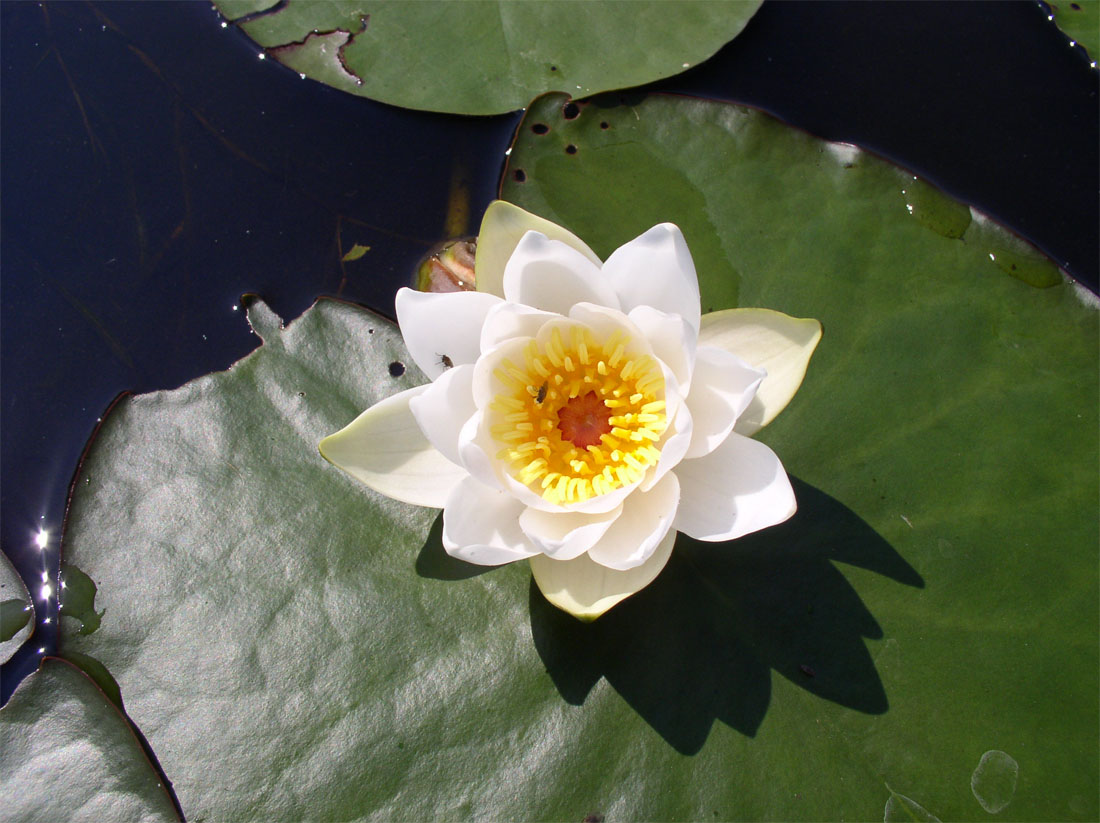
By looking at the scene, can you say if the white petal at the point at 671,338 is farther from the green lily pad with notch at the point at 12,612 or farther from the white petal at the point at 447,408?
the green lily pad with notch at the point at 12,612

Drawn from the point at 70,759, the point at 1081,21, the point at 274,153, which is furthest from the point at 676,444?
the point at 1081,21

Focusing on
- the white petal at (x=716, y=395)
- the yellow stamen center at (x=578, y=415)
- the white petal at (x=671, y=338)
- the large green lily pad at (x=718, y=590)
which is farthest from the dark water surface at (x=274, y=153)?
the white petal at (x=716, y=395)

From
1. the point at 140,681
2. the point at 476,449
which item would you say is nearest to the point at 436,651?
the point at 476,449

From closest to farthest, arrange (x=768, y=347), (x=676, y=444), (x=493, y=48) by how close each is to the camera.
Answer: (x=676, y=444) < (x=768, y=347) < (x=493, y=48)

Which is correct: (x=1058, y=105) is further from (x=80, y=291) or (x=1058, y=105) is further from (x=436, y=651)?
(x=80, y=291)

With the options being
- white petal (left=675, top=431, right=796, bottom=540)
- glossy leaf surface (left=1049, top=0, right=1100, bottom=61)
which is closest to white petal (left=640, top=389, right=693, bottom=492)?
white petal (left=675, top=431, right=796, bottom=540)

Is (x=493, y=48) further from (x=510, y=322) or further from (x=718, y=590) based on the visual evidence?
(x=718, y=590)
